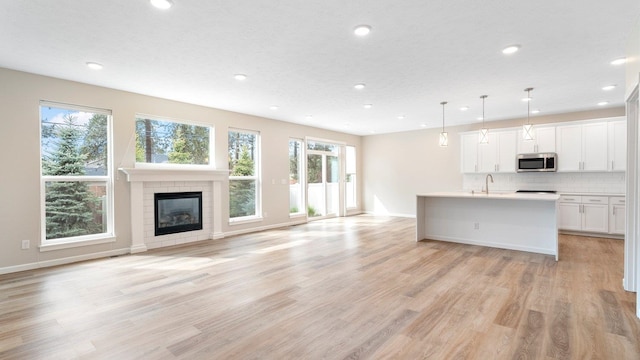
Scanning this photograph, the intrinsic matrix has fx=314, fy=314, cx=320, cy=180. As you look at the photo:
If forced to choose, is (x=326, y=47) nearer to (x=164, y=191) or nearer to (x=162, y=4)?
(x=162, y=4)

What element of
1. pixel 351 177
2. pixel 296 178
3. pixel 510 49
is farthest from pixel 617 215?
pixel 296 178

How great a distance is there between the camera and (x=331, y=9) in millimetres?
2625

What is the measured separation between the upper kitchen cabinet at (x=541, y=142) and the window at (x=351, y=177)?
4.59 meters

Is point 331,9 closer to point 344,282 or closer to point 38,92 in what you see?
point 344,282

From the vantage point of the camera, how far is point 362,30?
9.73ft

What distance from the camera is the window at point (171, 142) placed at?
534 cm

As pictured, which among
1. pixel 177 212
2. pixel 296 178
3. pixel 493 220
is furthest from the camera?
pixel 296 178

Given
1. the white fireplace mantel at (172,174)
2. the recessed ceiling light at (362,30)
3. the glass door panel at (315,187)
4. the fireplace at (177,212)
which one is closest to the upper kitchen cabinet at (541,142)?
the glass door panel at (315,187)

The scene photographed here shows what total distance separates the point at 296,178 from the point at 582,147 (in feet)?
20.5

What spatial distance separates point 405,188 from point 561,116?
4.03 m

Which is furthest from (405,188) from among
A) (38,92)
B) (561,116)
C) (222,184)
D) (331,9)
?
(38,92)

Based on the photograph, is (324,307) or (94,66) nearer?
(324,307)

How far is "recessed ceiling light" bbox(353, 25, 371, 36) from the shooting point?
292 centimetres

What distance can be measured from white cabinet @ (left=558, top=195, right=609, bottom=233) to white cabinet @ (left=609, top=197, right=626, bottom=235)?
57 millimetres
